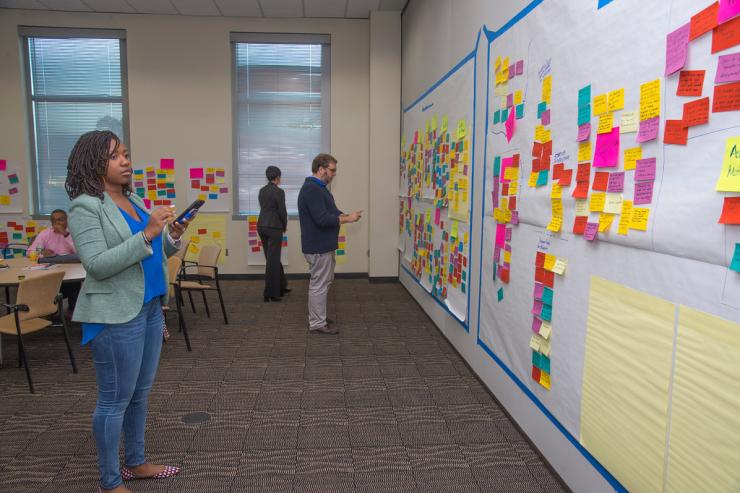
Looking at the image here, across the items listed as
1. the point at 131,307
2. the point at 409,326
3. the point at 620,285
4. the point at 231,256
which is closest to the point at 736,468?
the point at 620,285

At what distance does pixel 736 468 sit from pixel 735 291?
417mm

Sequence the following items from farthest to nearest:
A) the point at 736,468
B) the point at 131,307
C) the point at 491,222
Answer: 1. the point at 491,222
2. the point at 131,307
3. the point at 736,468

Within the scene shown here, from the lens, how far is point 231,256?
6855mm

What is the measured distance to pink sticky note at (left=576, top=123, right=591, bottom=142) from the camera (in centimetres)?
184

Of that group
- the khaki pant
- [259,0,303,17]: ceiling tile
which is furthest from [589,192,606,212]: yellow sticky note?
[259,0,303,17]: ceiling tile

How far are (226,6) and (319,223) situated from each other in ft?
12.0

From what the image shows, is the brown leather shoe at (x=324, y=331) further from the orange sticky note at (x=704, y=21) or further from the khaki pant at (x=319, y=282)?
the orange sticky note at (x=704, y=21)

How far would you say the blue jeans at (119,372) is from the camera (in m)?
1.81

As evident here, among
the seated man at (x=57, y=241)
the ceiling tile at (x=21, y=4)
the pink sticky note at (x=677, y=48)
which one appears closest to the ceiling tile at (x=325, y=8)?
the ceiling tile at (x=21, y=4)

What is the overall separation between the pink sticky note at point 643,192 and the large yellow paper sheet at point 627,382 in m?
0.28

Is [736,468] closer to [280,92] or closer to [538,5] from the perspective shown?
[538,5]

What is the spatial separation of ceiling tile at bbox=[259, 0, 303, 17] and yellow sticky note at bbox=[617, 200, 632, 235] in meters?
5.38

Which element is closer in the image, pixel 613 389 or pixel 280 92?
pixel 613 389

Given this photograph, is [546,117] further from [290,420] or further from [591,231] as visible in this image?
[290,420]
